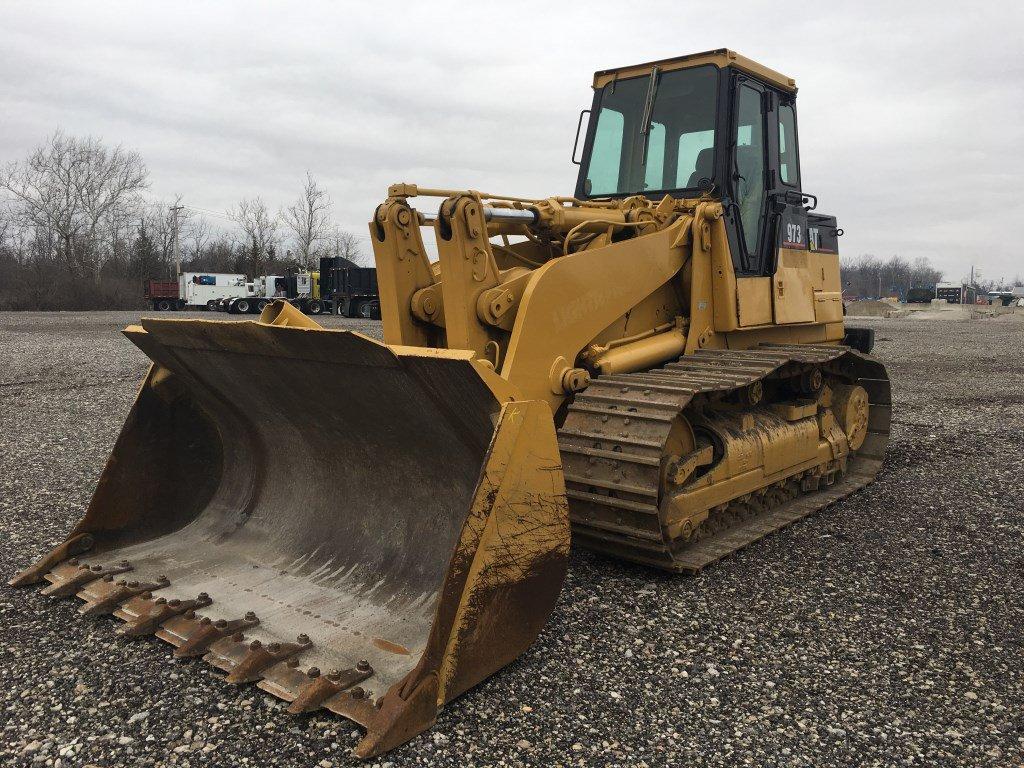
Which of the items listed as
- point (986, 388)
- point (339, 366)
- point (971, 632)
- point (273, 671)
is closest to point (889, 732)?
point (971, 632)

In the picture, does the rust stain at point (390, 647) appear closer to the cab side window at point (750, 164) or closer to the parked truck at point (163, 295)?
the cab side window at point (750, 164)

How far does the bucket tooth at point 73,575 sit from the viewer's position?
433 centimetres

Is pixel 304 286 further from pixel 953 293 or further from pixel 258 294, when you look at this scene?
pixel 953 293

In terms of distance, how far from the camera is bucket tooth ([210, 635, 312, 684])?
3.46 metres

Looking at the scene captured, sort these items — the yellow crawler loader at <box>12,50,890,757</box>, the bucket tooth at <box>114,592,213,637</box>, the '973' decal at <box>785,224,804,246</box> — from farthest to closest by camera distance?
1. the '973' decal at <box>785,224,804,246</box>
2. the bucket tooth at <box>114,592,213,637</box>
3. the yellow crawler loader at <box>12,50,890,757</box>

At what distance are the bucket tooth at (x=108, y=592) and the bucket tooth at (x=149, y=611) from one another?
6 centimetres

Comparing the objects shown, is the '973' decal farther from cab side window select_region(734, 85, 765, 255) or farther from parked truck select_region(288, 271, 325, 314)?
parked truck select_region(288, 271, 325, 314)

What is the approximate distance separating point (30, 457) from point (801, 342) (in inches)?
278

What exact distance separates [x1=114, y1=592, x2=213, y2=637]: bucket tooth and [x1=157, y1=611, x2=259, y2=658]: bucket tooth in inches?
1.6

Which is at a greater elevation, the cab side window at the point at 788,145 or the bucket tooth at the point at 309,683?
the cab side window at the point at 788,145

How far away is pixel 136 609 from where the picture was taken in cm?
407

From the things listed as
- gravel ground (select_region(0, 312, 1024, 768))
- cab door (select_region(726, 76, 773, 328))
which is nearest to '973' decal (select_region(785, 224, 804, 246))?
cab door (select_region(726, 76, 773, 328))

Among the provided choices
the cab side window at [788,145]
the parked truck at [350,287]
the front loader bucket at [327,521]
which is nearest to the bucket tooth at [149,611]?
the front loader bucket at [327,521]

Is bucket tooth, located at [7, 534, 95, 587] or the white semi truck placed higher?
the white semi truck
